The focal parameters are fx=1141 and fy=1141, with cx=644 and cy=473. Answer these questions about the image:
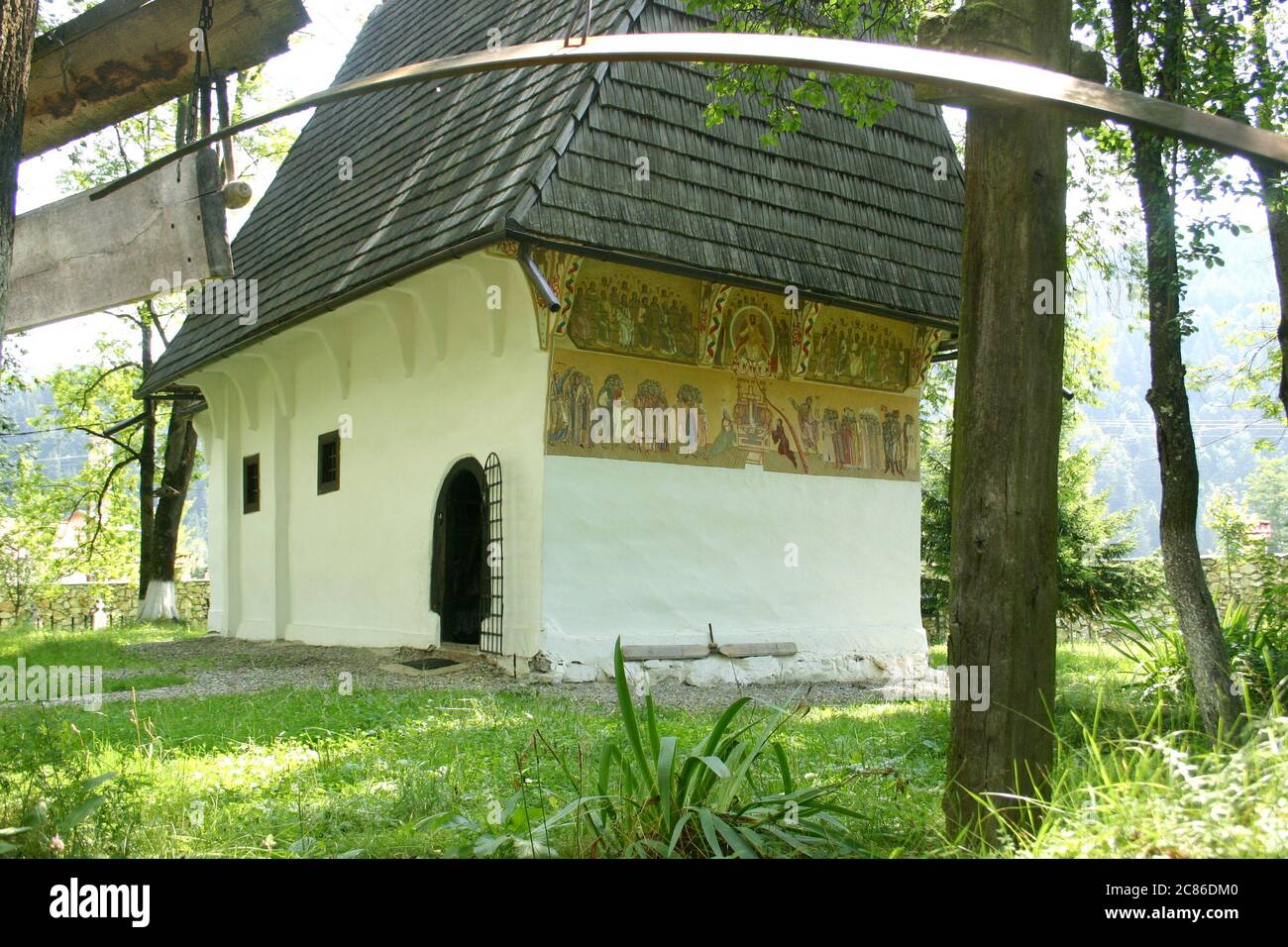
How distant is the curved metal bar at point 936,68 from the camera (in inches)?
95.9

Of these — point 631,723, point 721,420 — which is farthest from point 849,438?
point 631,723

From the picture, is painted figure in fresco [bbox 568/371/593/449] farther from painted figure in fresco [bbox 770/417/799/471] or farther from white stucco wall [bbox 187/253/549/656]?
painted figure in fresco [bbox 770/417/799/471]

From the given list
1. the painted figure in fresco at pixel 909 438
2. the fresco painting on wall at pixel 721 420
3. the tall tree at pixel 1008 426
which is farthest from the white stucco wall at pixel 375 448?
the tall tree at pixel 1008 426

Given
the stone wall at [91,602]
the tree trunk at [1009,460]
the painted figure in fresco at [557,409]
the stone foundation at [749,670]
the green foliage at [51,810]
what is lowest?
the stone wall at [91,602]

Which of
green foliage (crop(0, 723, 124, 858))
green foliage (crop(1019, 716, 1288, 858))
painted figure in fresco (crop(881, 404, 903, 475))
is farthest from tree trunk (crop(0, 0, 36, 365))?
painted figure in fresco (crop(881, 404, 903, 475))

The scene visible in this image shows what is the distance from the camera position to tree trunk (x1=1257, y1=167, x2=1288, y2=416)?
632 centimetres

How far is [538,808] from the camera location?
387 centimetres

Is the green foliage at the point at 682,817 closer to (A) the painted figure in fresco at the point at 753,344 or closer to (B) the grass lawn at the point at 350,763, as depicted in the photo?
(B) the grass lawn at the point at 350,763

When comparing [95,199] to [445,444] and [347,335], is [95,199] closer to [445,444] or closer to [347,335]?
[445,444]

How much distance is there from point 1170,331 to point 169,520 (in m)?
18.5

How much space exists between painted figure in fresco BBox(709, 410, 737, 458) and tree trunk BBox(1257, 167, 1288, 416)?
505 centimetres

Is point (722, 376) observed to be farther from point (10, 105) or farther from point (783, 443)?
point (10, 105)

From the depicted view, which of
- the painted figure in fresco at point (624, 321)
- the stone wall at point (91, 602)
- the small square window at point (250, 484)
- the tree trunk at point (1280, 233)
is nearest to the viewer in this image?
the tree trunk at point (1280, 233)

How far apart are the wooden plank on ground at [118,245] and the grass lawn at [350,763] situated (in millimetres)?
1759
